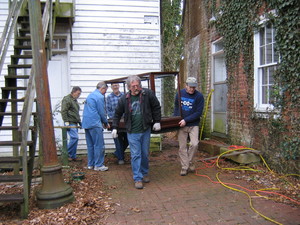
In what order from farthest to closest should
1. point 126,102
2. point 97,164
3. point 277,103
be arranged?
point 97,164 → point 277,103 → point 126,102

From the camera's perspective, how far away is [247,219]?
374 centimetres

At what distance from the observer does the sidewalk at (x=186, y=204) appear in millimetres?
3789

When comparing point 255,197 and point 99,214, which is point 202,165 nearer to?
point 255,197

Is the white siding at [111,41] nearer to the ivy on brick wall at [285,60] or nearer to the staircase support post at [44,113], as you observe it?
the ivy on brick wall at [285,60]

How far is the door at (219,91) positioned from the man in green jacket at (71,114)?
13.3 ft

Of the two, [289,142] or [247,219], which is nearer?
[247,219]

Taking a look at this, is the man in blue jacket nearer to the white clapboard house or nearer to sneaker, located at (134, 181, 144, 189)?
sneaker, located at (134, 181, 144, 189)

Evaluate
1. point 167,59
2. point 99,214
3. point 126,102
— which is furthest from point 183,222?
point 167,59

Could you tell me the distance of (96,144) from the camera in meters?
6.37

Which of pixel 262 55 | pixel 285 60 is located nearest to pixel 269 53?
pixel 262 55

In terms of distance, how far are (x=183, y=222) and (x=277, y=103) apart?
10.7 ft

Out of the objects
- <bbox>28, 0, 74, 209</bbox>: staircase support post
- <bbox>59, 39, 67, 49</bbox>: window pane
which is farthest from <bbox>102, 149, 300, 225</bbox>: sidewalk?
<bbox>59, 39, 67, 49</bbox>: window pane

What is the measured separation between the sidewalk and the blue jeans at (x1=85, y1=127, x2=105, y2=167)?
0.63 metres

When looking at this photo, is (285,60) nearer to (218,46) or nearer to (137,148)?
(137,148)
